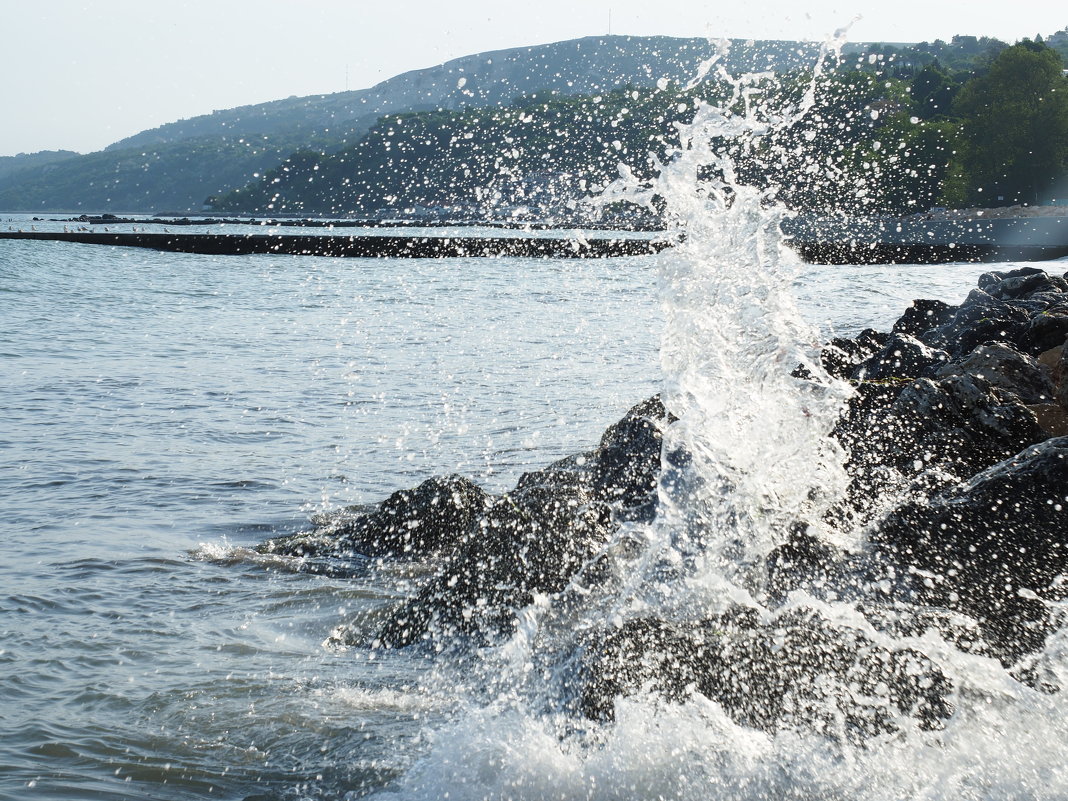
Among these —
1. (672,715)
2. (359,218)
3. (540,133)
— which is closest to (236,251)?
(672,715)

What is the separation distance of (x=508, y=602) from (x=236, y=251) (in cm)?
6585

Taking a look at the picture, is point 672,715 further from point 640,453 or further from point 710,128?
point 710,128

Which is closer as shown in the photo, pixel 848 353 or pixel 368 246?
pixel 848 353

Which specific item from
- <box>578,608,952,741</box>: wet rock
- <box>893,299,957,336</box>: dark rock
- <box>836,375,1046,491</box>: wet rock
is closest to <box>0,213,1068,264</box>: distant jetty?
<box>893,299,957,336</box>: dark rock

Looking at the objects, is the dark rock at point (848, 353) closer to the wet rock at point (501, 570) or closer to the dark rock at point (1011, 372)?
the dark rock at point (1011, 372)

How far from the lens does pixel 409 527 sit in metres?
7.54

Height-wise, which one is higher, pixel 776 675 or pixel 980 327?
pixel 776 675

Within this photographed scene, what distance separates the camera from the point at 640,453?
7934mm

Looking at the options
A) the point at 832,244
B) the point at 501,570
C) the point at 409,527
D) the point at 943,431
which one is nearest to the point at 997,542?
the point at 943,431

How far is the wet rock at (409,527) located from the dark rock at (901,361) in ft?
19.2

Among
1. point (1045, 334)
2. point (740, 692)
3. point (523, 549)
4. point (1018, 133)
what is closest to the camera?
point (740, 692)

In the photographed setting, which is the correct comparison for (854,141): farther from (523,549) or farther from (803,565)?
(523,549)

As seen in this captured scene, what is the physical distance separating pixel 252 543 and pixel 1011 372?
6840 mm

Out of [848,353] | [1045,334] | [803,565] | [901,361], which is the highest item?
[803,565]
